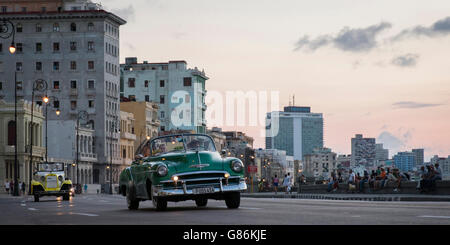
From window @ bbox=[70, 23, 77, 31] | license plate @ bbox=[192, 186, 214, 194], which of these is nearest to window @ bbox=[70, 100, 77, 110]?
window @ bbox=[70, 23, 77, 31]

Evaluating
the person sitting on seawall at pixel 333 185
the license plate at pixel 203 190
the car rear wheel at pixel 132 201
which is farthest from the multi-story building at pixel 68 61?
the license plate at pixel 203 190

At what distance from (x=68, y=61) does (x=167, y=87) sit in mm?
41356

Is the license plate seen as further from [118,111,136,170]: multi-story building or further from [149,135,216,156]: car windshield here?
[118,111,136,170]: multi-story building

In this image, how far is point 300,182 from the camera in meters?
71.1

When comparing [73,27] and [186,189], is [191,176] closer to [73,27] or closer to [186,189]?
[186,189]

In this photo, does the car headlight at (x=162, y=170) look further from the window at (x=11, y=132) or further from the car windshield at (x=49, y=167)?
the window at (x=11, y=132)

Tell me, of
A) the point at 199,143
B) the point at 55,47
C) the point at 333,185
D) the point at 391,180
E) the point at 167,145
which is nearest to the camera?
the point at 199,143

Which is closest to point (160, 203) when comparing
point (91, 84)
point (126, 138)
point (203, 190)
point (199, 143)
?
point (203, 190)

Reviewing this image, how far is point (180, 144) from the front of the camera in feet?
76.8
